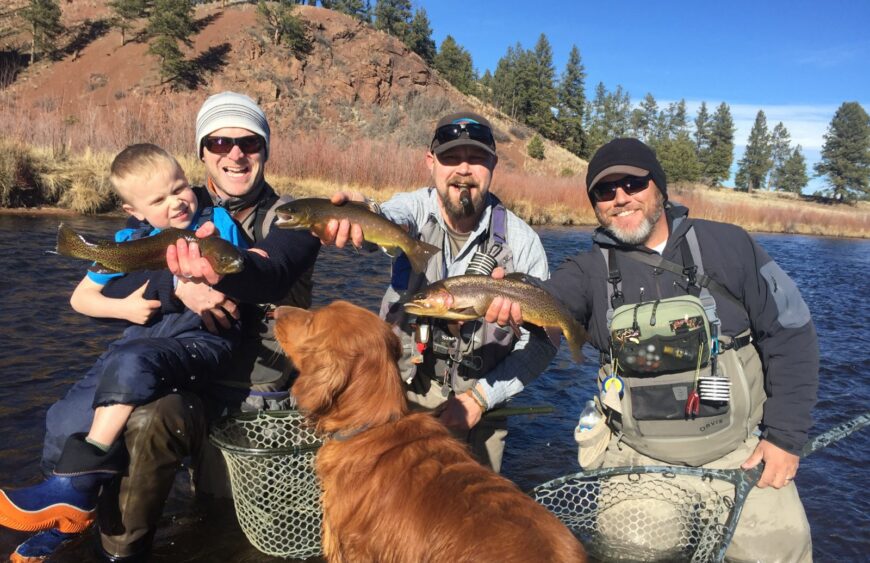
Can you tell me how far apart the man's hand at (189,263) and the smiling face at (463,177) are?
6.60 feet

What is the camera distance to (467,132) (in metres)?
4.33

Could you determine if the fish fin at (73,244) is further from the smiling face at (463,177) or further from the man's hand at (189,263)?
the smiling face at (463,177)

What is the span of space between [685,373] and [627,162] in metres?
1.52

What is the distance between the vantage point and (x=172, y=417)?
3.47 m

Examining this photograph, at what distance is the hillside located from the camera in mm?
57688

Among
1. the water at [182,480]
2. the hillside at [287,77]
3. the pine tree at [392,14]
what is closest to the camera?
the water at [182,480]

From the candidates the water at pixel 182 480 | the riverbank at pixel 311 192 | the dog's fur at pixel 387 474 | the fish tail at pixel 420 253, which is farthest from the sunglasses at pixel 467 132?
the riverbank at pixel 311 192

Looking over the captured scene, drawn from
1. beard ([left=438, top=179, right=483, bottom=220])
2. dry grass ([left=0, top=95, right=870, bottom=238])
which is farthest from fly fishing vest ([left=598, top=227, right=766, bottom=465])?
dry grass ([left=0, top=95, right=870, bottom=238])

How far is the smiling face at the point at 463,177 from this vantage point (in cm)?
440

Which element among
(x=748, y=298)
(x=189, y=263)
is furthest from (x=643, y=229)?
(x=189, y=263)

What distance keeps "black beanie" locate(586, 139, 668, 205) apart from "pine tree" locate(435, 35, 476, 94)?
89.6 metres

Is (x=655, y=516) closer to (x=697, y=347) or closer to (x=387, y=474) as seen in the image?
(x=697, y=347)

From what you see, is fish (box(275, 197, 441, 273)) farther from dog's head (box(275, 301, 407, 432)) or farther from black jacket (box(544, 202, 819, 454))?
black jacket (box(544, 202, 819, 454))

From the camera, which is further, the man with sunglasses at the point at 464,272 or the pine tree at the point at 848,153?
the pine tree at the point at 848,153
